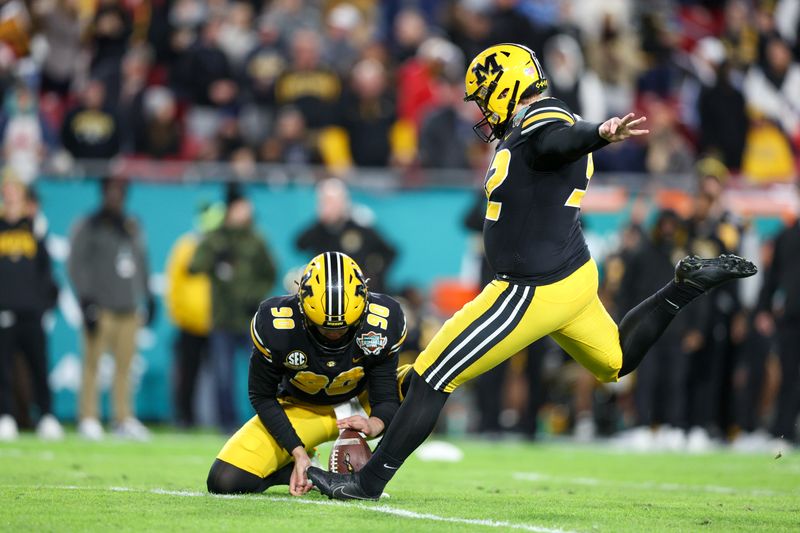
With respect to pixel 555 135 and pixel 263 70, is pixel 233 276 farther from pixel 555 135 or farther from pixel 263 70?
pixel 555 135

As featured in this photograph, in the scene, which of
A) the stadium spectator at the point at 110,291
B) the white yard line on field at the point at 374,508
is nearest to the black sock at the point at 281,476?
the white yard line on field at the point at 374,508

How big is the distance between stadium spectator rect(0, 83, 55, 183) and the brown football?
7.77 meters

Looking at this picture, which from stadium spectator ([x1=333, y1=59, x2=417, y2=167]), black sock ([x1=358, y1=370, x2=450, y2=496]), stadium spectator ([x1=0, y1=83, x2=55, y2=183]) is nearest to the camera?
black sock ([x1=358, y1=370, x2=450, y2=496])

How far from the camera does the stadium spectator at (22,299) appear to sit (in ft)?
42.1

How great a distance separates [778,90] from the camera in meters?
17.0

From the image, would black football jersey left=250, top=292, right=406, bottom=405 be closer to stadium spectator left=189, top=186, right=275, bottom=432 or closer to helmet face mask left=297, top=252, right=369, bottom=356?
helmet face mask left=297, top=252, right=369, bottom=356

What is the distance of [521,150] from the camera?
6.57 m

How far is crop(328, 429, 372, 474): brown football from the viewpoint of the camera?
23.3 ft

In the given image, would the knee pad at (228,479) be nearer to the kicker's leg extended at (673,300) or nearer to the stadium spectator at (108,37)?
the kicker's leg extended at (673,300)

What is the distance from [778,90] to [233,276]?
25.1 ft

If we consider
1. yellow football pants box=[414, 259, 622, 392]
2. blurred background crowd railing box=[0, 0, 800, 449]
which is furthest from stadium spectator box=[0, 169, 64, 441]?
yellow football pants box=[414, 259, 622, 392]

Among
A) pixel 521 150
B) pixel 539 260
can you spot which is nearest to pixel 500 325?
pixel 539 260

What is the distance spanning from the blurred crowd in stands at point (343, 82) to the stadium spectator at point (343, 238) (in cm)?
121

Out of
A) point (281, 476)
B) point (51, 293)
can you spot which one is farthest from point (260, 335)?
point (51, 293)
